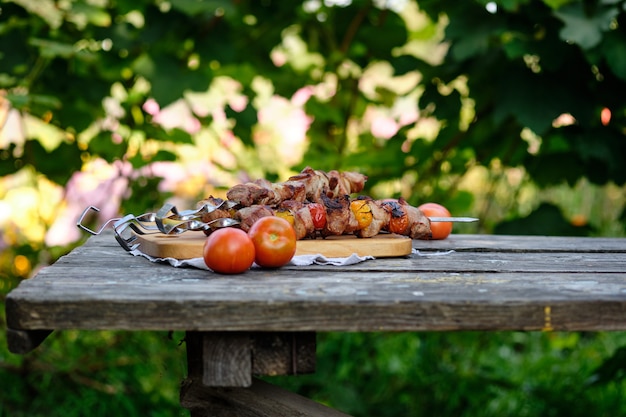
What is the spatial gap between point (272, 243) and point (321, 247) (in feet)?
0.77

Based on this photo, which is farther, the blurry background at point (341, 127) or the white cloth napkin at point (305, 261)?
the blurry background at point (341, 127)

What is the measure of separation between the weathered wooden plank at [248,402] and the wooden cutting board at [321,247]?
308 mm

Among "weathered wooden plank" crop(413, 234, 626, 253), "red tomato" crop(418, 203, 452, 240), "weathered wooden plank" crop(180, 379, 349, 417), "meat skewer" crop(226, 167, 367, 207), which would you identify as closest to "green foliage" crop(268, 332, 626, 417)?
"weathered wooden plank" crop(413, 234, 626, 253)

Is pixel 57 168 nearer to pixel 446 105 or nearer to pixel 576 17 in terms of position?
pixel 446 105

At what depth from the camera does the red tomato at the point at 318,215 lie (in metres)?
1.99

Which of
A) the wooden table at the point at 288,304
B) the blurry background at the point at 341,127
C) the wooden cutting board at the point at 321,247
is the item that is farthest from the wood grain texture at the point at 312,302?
the blurry background at the point at 341,127

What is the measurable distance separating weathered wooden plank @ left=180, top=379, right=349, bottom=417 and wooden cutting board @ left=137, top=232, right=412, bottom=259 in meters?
Result: 0.31

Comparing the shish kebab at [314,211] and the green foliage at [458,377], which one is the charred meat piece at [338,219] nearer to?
the shish kebab at [314,211]

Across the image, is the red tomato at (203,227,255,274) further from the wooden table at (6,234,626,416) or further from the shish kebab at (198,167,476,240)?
the shish kebab at (198,167,476,240)

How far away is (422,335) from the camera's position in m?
4.20

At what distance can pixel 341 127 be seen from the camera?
4.00 metres

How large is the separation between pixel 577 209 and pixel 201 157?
8.35 ft

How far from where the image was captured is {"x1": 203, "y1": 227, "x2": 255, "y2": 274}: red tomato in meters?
1.62

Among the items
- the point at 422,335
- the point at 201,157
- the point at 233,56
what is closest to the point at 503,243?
the point at 233,56
